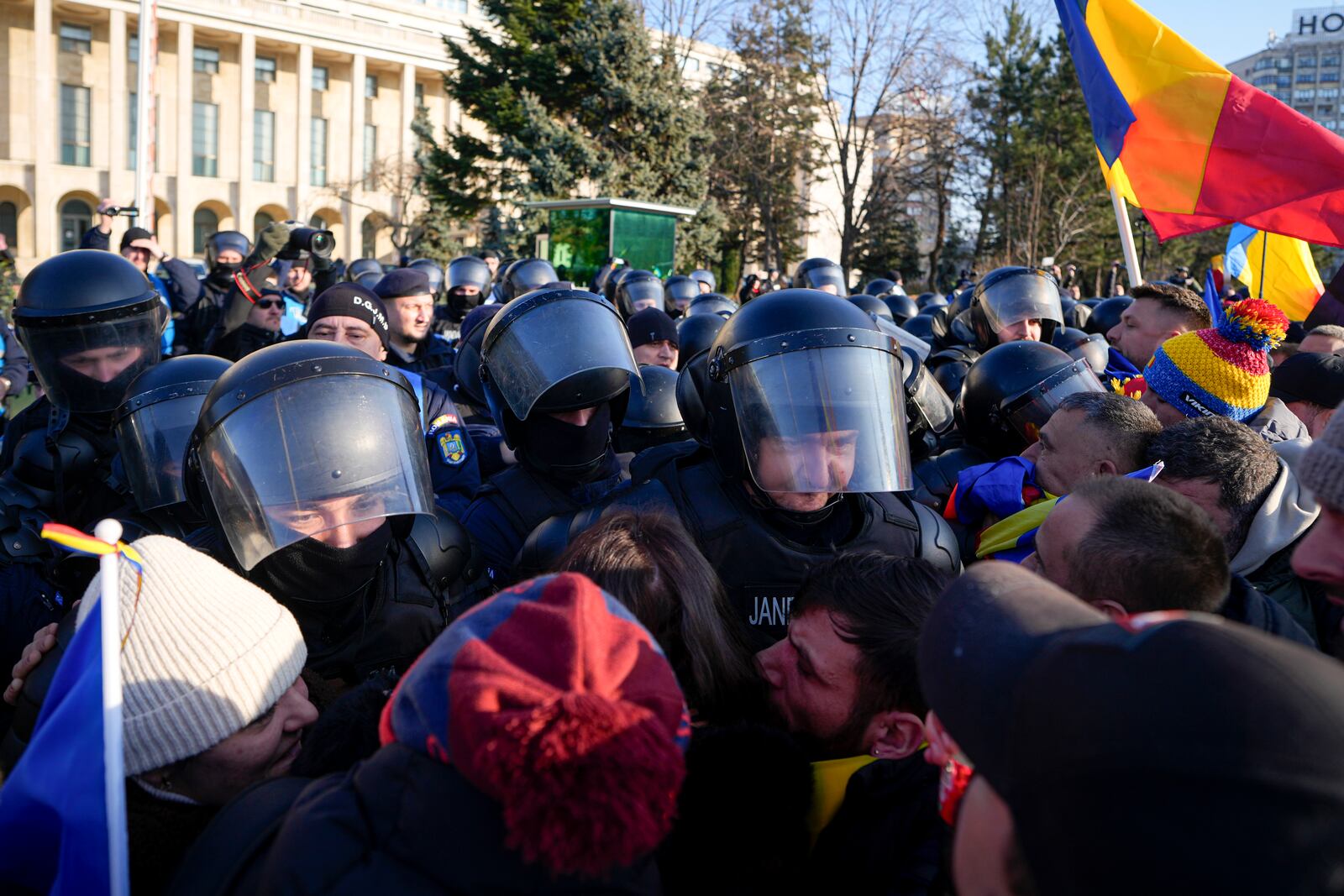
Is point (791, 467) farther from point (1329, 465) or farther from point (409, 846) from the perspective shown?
point (409, 846)

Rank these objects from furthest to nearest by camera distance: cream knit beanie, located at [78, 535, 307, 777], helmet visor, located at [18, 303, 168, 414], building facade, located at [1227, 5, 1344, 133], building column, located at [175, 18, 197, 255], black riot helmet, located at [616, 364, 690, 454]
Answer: building facade, located at [1227, 5, 1344, 133] < building column, located at [175, 18, 197, 255] < black riot helmet, located at [616, 364, 690, 454] < helmet visor, located at [18, 303, 168, 414] < cream knit beanie, located at [78, 535, 307, 777]

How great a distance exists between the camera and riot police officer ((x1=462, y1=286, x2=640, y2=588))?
3.19m

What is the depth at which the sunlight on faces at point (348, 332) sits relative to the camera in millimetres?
4090

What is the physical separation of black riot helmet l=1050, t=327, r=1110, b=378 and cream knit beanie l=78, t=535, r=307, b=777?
438 centimetres

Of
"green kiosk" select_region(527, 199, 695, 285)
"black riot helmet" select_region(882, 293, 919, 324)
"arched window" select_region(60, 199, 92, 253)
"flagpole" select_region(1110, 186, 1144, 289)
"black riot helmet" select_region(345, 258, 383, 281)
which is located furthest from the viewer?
"arched window" select_region(60, 199, 92, 253)

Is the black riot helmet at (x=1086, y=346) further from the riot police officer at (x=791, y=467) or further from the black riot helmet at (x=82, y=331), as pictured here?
the black riot helmet at (x=82, y=331)

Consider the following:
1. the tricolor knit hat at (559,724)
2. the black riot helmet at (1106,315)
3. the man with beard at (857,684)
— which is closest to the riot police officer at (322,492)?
the man with beard at (857,684)

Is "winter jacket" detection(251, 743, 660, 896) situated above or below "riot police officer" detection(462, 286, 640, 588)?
below

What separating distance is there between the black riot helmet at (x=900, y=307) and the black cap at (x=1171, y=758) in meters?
9.36

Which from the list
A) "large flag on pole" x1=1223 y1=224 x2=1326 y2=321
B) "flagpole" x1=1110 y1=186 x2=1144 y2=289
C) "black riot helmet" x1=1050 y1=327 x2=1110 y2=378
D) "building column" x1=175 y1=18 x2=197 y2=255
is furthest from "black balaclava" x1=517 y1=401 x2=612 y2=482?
"building column" x1=175 y1=18 x2=197 y2=255

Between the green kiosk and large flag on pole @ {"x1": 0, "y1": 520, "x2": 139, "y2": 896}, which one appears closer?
large flag on pole @ {"x1": 0, "y1": 520, "x2": 139, "y2": 896}

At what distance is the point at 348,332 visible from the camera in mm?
4121

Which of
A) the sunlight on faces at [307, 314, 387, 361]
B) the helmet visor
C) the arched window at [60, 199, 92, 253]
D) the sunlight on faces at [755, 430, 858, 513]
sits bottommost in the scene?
the sunlight on faces at [755, 430, 858, 513]

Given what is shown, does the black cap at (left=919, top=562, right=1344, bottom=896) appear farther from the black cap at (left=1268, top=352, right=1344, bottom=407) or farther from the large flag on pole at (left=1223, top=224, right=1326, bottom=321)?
the large flag on pole at (left=1223, top=224, right=1326, bottom=321)
